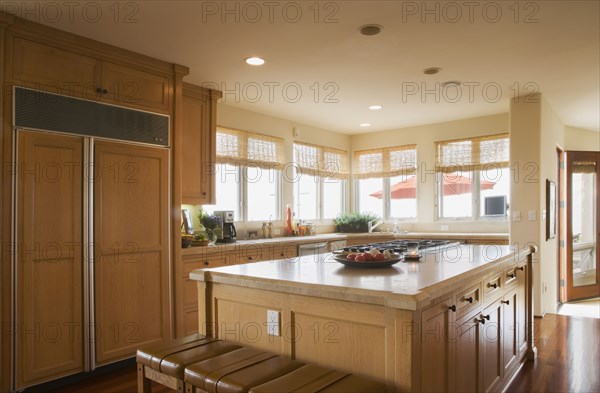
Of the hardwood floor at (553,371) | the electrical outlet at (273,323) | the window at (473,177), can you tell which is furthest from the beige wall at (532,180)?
the electrical outlet at (273,323)

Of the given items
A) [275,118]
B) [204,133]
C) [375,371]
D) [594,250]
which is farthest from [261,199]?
[594,250]

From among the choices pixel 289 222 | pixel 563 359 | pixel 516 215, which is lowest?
pixel 563 359

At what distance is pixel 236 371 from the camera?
1672 millimetres

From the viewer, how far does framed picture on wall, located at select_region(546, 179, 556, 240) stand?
4945 mm

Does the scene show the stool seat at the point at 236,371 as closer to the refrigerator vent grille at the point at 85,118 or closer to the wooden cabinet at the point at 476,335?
the wooden cabinet at the point at 476,335

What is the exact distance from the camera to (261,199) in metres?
5.55

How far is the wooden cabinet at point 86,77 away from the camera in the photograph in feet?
9.13

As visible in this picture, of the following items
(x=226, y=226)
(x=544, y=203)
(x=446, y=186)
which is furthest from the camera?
(x=446, y=186)

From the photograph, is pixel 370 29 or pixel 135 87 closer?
pixel 370 29

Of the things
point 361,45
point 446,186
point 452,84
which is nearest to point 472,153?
point 446,186

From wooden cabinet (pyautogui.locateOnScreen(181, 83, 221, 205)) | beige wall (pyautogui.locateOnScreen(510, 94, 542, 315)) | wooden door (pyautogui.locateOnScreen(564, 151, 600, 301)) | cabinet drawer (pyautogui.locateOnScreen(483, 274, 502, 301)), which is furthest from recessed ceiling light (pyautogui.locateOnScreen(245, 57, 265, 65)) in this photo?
wooden door (pyautogui.locateOnScreen(564, 151, 600, 301))

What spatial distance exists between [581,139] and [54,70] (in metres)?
7.01

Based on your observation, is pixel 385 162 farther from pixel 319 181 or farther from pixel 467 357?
pixel 467 357

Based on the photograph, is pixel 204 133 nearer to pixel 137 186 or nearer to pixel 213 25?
pixel 137 186
